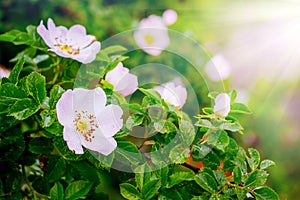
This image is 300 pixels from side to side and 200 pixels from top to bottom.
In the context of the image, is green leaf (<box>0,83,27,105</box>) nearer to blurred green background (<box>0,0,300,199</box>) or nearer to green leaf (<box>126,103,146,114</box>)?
green leaf (<box>126,103,146,114</box>)

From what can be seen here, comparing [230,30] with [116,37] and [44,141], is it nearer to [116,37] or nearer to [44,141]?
[116,37]

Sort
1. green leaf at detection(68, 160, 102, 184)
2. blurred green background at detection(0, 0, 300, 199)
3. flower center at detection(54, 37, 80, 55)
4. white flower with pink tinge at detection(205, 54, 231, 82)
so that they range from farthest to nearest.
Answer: blurred green background at detection(0, 0, 300, 199)
white flower with pink tinge at detection(205, 54, 231, 82)
flower center at detection(54, 37, 80, 55)
green leaf at detection(68, 160, 102, 184)

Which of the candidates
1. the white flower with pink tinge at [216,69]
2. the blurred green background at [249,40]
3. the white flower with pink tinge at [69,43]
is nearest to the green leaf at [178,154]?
the white flower with pink tinge at [69,43]

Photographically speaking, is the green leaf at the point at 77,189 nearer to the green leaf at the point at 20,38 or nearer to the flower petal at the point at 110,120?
the flower petal at the point at 110,120

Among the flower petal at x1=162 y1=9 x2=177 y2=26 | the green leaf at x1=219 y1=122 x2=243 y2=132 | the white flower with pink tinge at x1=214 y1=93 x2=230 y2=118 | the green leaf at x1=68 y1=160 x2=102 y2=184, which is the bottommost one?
the green leaf at x1=68 y1=160 x2=102 y2=184

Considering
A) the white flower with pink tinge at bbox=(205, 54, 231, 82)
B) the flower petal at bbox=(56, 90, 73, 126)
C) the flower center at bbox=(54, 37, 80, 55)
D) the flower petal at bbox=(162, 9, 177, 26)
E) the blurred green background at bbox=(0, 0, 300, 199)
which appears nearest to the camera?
the flower petal at bbox=(56, 90, 73, 126)

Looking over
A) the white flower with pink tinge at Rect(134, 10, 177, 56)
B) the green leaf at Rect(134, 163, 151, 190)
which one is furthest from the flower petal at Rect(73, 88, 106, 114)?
the white flower with pink tinge at Rect(134, 10, 177, 56)

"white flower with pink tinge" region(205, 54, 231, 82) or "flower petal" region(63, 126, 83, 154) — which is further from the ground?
"white flower with pink tinge" region(205, 54, 231, 82)
